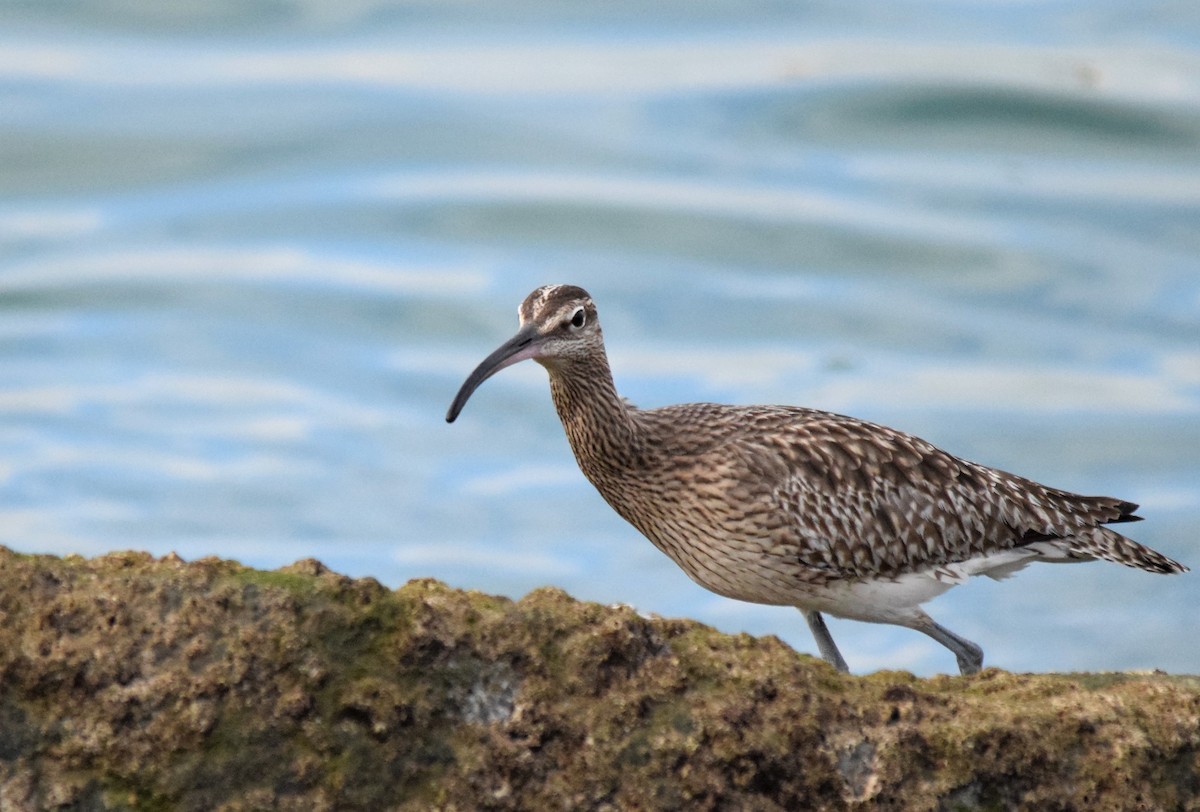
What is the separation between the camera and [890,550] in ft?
33.5

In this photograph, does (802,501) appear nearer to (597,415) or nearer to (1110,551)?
(597,415)

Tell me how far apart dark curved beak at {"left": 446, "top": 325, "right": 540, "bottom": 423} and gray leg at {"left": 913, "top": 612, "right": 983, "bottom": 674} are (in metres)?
2.49

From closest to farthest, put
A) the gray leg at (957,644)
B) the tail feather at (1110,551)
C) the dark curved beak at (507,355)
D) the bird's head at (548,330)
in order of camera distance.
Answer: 1. the dark curved beak at (507,355)
2. the bird's head at (548,330)
3. the gray leg at (957,644)
4. the tail feather at (1110,551)

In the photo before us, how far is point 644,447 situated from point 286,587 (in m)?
4.56

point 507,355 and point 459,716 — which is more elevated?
point 507,355

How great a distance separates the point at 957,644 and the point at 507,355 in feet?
9.11

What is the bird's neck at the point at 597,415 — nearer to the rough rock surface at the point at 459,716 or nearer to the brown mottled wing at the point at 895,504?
the brown mottled wing at the point at 895,504

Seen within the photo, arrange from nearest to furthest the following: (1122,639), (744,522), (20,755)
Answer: (20,755), (744,522), (1122,639)

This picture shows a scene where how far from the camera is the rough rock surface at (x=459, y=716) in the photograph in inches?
216

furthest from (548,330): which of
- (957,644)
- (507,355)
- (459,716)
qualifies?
(459,716)

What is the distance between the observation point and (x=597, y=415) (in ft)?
33.6

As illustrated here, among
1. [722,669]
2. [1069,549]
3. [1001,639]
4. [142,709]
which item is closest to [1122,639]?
[1001,639]

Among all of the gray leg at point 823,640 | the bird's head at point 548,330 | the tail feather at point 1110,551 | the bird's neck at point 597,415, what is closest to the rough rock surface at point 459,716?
the gray leg at point 823,640

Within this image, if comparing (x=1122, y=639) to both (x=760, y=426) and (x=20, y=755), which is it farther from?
(x=20, y=755)
